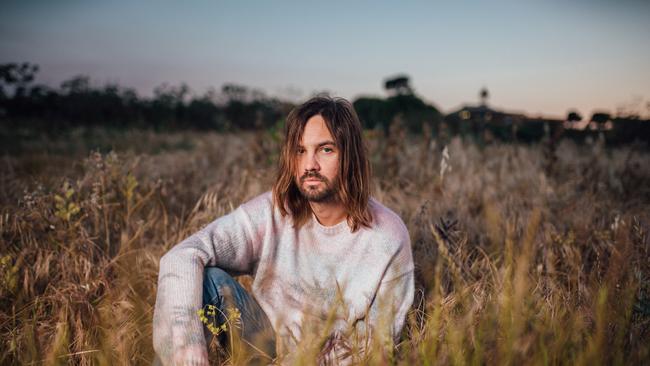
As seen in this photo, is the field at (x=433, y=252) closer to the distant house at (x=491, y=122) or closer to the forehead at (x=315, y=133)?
Answer: the forehead at (x=315, y=133)

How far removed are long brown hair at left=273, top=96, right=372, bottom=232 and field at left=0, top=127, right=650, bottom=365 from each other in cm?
44

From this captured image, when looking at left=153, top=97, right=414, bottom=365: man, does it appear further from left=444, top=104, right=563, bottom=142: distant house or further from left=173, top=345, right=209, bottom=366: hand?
left=444, top=104, right=563, bottom=142: distant house

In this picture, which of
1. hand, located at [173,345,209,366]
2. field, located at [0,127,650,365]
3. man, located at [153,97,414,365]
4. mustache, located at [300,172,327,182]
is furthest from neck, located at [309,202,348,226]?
hand, located at [173,345,209,366]

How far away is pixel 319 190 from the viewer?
2.03 metres

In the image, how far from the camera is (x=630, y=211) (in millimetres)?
3572

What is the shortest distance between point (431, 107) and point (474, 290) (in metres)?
11.5

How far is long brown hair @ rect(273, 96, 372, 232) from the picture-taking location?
207 centimetres

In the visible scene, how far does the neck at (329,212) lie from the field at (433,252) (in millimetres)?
502

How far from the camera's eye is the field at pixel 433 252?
1.44 metres

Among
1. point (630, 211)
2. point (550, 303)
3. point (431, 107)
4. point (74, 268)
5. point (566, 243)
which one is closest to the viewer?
point (550, 303)

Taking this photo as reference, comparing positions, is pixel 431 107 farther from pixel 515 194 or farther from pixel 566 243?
pixel 566 243

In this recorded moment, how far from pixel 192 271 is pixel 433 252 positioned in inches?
65.5

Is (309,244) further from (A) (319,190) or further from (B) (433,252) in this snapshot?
(B) (433,252)

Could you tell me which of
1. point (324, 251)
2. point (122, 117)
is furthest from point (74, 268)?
point (122, 117)
